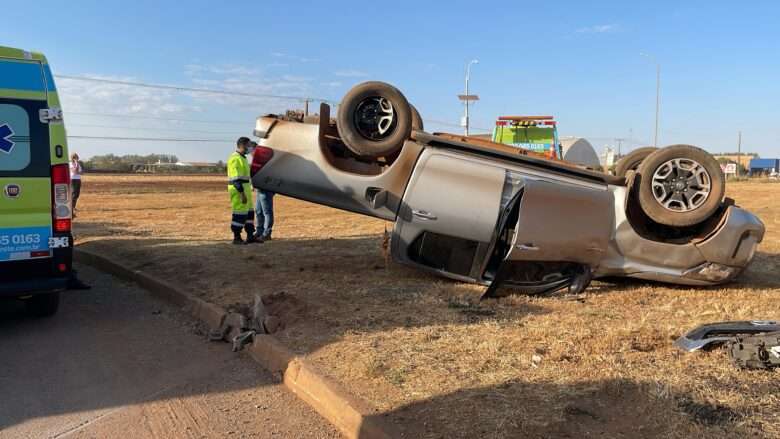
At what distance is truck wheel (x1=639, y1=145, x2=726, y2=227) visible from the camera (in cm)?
536

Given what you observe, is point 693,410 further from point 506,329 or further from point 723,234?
point 723,234

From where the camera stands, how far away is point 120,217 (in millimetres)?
13914

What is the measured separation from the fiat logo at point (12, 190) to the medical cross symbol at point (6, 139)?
0.27 m

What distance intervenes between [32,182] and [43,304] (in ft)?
4.04

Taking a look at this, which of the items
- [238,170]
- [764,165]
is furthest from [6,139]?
[764,165]

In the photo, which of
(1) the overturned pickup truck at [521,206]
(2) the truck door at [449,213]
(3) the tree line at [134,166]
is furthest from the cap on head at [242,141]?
(3) the tree line at [134,166]

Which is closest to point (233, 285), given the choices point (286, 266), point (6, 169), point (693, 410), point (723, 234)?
point (286, 266)

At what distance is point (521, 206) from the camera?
5.23 m

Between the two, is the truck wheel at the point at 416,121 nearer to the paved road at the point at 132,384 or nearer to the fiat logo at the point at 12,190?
the paved road at the point at 132,384

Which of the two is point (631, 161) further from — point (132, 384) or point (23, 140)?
point (23, 140)

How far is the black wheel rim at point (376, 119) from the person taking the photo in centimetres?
584

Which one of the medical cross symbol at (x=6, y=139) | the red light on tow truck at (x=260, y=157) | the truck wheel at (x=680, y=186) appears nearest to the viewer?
the medical cross symbol at (x=6, y=139)

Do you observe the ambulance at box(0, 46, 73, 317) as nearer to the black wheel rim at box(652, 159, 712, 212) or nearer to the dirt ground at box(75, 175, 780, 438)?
the dirt ground at box(75, 175, 780, 438)

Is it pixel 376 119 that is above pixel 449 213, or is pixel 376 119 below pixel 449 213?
above
